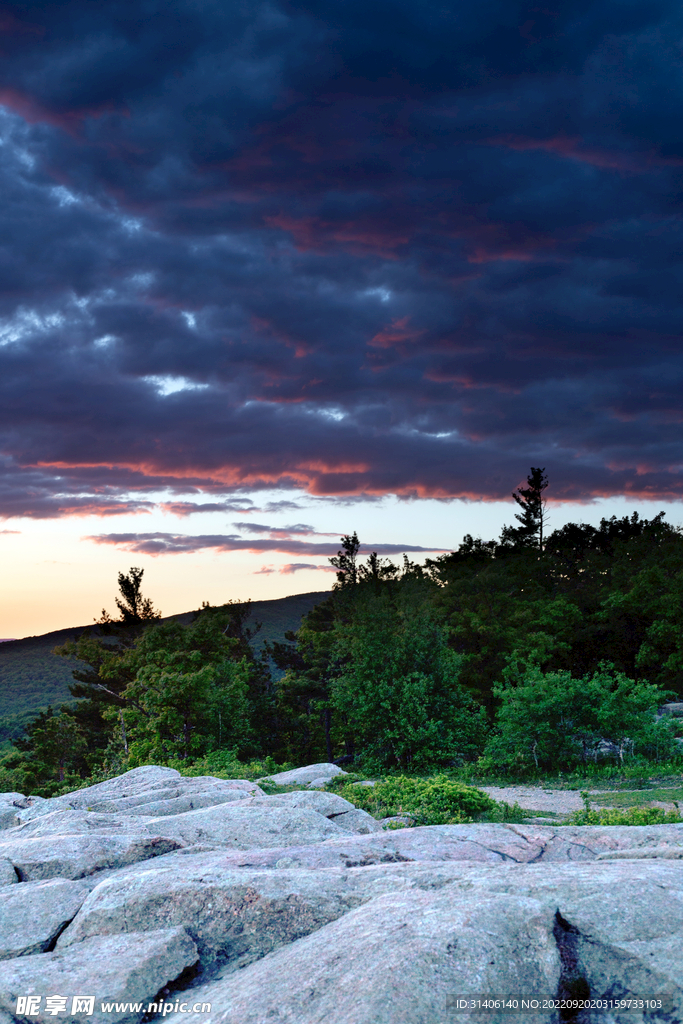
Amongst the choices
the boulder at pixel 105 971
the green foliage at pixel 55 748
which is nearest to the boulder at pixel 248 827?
the boulder at pixel 105 971

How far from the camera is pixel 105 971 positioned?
215 inches

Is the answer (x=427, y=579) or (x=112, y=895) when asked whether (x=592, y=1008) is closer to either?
(x=112, y=895)

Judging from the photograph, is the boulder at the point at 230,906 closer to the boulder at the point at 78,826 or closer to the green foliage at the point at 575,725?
the boulder at the point at 78,826

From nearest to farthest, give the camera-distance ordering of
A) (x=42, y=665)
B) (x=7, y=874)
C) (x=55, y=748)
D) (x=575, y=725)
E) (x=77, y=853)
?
(x=7, y=874), (x=77, y=853), (x=575, y=725), (x=55, y=748), (x=42, y=665)

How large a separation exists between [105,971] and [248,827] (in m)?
5.11

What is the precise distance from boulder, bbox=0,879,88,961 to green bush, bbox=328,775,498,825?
7.63 metres

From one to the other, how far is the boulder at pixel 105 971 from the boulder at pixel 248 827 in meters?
3.64

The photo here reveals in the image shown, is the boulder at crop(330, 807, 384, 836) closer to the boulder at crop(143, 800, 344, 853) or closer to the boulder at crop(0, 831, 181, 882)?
the boulder at crop(143, 800, 344, 853)

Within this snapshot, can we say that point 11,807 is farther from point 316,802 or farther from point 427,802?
point 427,802

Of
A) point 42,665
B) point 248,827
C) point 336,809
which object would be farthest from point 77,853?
point 42,665

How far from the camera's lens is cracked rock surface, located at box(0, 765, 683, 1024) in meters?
Result: 4.40

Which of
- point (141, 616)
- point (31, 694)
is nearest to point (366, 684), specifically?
point (141, 616)

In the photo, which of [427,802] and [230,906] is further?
[427,802]

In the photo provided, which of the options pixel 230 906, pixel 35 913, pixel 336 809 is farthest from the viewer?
pixel 336 809
